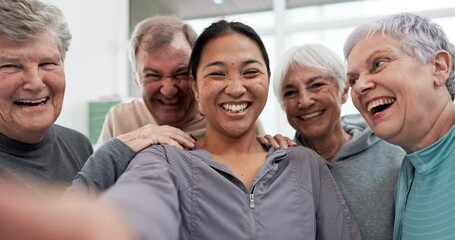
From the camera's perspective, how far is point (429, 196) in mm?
1252

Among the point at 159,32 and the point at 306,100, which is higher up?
the point at 159,32

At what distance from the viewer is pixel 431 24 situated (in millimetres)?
1333

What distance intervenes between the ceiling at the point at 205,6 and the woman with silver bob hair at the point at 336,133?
3108 mm

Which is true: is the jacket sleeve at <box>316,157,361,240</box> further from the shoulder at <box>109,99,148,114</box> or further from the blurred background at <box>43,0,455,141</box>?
the blurred background at <box>43,0,455,141</box>

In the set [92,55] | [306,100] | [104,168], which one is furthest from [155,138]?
[92,55]

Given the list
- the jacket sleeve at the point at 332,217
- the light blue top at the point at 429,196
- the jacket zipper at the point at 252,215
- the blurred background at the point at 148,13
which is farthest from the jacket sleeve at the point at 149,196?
the blurred background at the point at 148,13

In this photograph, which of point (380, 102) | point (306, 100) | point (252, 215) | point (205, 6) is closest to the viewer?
point (252, 215)

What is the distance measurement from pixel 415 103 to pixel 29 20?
1203mm

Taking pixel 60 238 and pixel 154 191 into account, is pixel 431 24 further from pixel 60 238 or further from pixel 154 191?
pixel 60 238

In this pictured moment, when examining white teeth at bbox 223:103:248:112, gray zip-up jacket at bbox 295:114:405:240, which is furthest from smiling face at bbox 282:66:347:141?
white teeth at bbox 223:103:248:112

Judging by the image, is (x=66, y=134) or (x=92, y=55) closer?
(x=66, y=134)

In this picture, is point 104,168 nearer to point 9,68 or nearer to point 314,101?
point 9,68

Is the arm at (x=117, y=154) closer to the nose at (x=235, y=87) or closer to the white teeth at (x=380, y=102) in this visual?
the nose at (x=235, y=87)

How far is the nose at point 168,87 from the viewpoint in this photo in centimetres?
172
